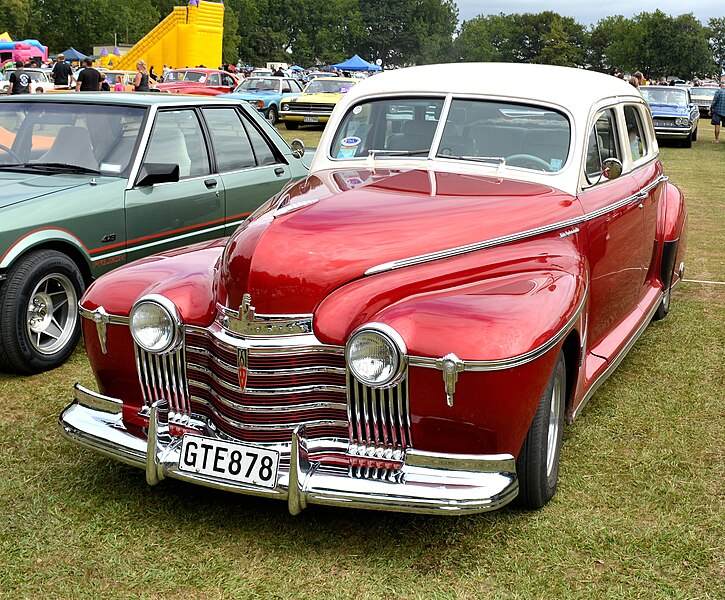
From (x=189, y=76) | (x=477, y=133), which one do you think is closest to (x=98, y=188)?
(x=477, y=133)

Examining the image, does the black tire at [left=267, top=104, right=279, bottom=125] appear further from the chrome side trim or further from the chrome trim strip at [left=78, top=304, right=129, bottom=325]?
the chrome trim strip at [left=78, top=304, right=129, bottom=325]

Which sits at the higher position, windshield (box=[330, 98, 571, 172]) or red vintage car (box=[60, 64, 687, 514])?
windshield (box=[330, 98, 571, 172])

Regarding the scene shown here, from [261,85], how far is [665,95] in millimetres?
12356

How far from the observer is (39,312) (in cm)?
556

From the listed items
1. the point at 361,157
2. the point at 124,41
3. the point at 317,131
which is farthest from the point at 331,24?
the point at 361,157

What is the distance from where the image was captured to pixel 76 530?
3646 mm

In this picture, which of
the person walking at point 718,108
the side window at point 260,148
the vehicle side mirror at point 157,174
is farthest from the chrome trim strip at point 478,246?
the person walking at point 718,108

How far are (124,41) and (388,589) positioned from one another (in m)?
94.9

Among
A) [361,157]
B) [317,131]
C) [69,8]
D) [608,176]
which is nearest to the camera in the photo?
[608,176]

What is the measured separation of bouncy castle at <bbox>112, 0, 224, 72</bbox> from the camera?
5181cm

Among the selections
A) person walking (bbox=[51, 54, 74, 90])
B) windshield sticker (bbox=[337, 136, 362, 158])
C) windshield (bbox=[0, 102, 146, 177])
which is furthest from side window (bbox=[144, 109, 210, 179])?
person walking (bbox=[51, 54, 74, 90])

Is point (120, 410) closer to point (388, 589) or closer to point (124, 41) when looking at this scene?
point (388, 589)

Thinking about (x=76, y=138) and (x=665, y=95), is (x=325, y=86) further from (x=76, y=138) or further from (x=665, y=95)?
(x=76, y=138)

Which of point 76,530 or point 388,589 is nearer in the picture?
point 388,589
